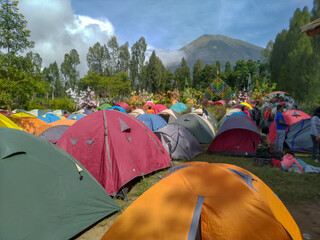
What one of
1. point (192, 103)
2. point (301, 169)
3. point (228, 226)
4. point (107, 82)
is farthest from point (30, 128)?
point (107, 82)

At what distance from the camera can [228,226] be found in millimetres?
2004

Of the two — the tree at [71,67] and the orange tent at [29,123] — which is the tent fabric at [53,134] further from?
the tree at [71,67]

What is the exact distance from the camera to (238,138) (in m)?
7.32

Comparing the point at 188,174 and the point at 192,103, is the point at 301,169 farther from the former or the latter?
the point at 192,103

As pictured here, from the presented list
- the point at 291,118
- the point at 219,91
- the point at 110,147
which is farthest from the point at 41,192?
the point at 219,91

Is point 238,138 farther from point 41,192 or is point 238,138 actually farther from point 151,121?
point 41,192

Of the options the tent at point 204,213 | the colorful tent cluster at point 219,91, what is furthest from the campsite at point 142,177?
the colorful tent cluster at point 219,91

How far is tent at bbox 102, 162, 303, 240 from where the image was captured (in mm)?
1982

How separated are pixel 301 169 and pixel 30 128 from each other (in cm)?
926

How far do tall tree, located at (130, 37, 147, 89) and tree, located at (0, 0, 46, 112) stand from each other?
44529 millimetres

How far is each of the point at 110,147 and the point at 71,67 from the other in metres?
54.2

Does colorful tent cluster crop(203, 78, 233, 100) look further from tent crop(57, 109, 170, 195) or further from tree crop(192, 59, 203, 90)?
tree crop(192, 59, 203, 90)

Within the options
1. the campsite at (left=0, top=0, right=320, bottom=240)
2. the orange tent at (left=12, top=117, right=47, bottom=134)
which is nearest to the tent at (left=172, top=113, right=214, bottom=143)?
the campsite at (left=0, top=0, right=320, bottom=240)

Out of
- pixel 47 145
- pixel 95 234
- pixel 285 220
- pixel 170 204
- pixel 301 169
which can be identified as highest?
pixel 47 145
